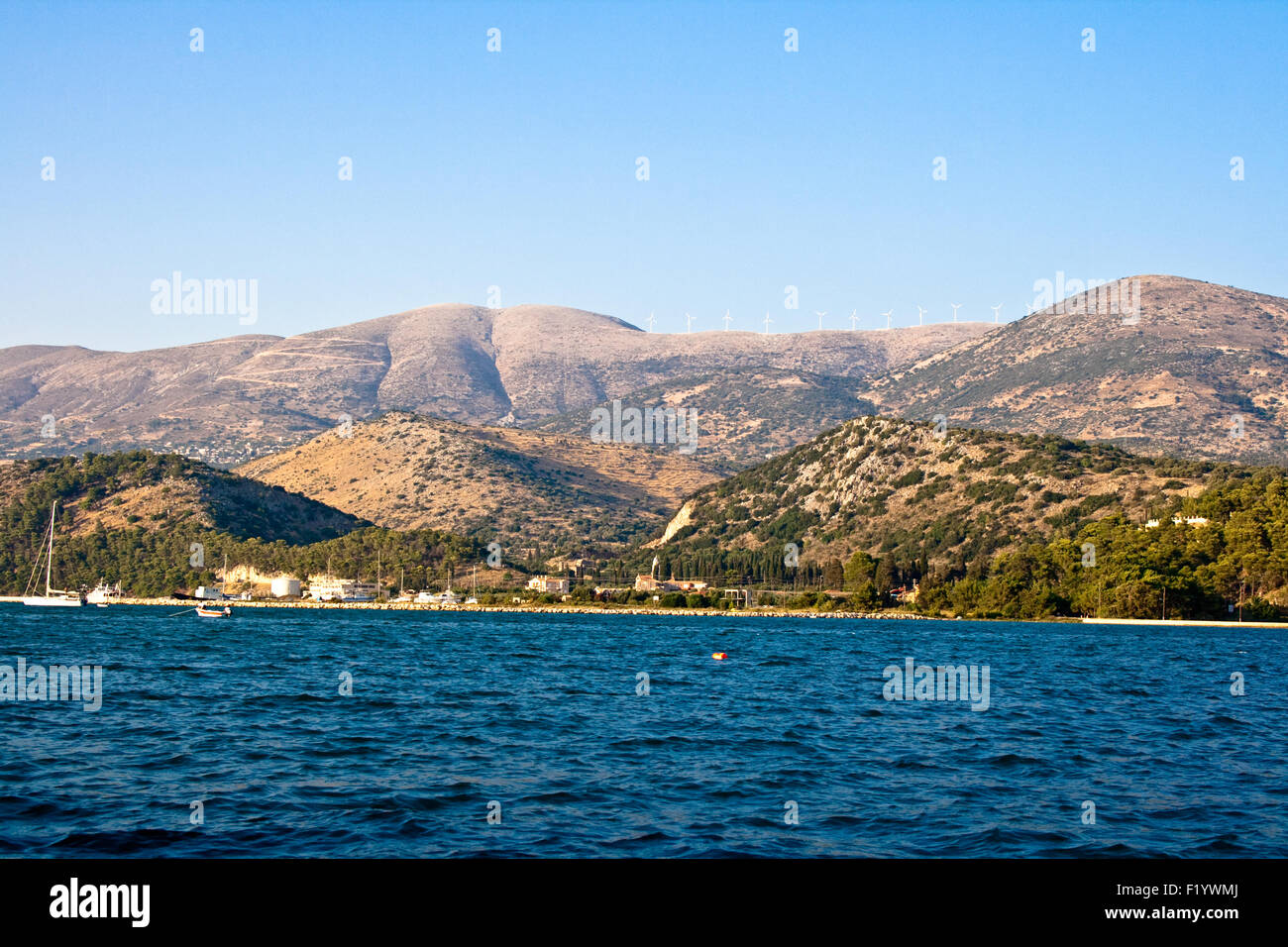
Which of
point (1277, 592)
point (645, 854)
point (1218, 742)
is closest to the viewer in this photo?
point (645, 854)

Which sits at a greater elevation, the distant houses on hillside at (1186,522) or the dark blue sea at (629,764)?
the distant houses on hillside at (1186,522)

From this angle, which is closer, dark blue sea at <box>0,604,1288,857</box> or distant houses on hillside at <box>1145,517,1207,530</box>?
dark blue sea at <box>0,604,1288,857</box>

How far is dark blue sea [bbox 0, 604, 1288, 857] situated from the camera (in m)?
23.9

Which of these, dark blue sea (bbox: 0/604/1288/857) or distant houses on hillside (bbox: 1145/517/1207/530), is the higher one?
distant houses on hillside (bbox: 1145/517/1207/530)

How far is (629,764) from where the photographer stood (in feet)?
113

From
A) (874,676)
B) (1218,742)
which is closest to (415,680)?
(874,676)

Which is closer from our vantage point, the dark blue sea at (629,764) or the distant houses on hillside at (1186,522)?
the dark blue sea at (629,764)

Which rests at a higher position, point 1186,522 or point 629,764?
point 1186,522

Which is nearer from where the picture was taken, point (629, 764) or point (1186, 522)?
point (629, 764)

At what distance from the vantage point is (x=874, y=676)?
71000 millimetres

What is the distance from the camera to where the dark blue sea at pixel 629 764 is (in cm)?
2392
